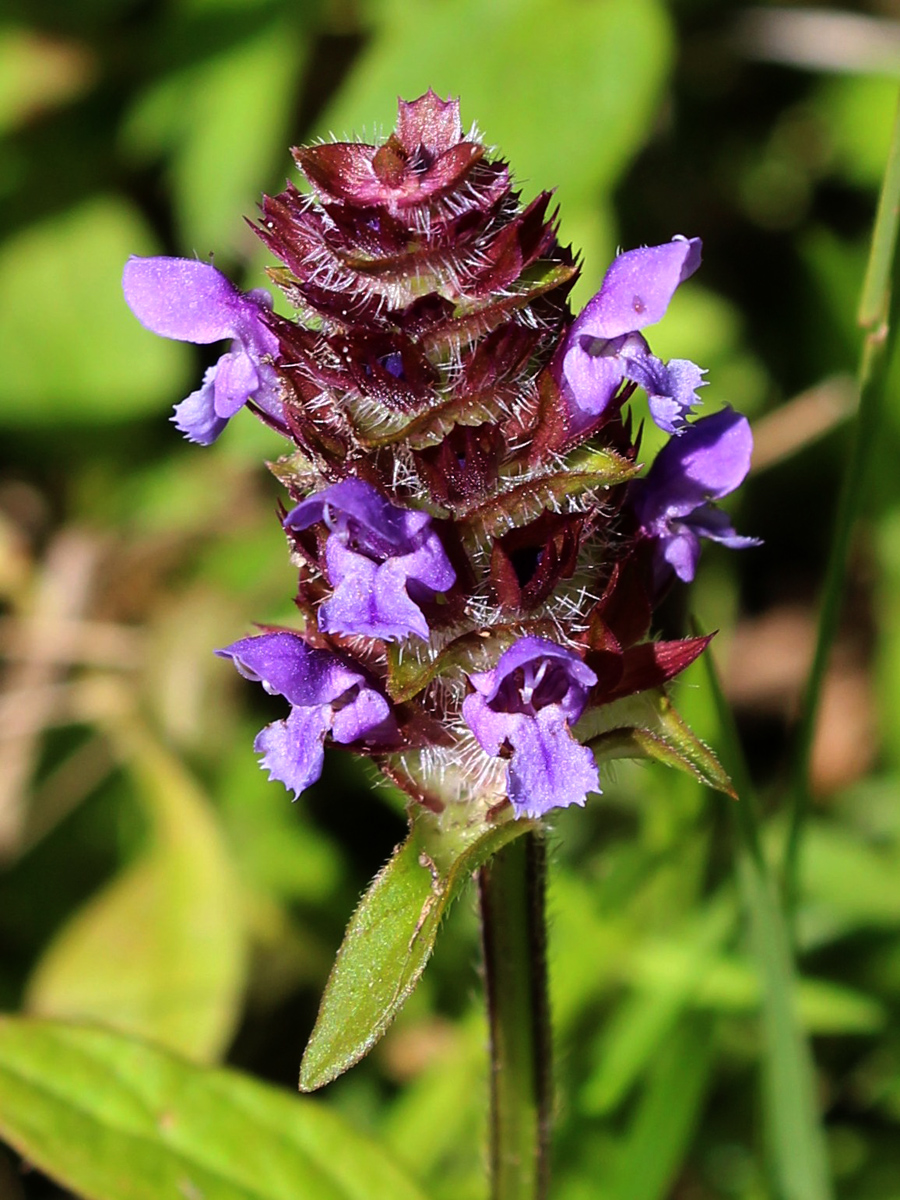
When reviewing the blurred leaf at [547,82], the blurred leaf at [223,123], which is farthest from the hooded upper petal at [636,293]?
the blurred leaf at [223,123]

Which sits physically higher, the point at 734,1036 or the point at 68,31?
the point at 68,31

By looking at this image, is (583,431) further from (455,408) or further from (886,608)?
(886,608)

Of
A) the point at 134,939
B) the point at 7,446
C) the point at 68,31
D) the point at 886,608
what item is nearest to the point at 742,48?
the point at 886,608

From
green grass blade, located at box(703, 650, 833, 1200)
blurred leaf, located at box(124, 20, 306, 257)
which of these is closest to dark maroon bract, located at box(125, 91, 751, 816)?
green grass blade, located at box(703, 650, 833, 1200)

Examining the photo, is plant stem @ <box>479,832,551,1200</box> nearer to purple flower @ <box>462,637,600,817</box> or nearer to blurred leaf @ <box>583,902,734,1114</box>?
purple flower @ <box>462,637,600,817</box>

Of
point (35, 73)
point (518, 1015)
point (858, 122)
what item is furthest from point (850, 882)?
point (35, 73)
